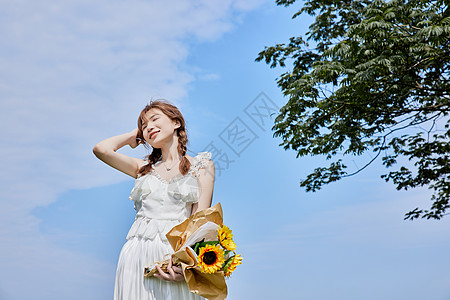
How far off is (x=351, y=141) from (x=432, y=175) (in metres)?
2.07

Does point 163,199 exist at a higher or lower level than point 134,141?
lower

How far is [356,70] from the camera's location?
6297 millimetres

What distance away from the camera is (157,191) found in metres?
2.96

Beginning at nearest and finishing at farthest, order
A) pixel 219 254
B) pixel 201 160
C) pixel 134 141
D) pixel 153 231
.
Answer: pixel 219 254
pixel 153 231
pixel 201 160
pixel 134 141

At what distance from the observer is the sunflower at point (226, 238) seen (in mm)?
2605

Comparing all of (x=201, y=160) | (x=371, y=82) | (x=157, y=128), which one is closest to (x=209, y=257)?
(x=201, y=160)

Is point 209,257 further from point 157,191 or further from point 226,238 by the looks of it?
point 157,191

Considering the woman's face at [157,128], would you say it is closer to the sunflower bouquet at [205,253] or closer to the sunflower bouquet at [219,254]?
the sunflower bouquet at [205,253]

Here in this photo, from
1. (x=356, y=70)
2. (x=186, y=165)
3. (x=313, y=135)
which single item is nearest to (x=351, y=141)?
(x=313, y=135)

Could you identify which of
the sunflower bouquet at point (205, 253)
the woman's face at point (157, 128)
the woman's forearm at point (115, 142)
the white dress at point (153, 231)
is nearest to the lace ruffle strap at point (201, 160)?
the white dress at point (153, 231)

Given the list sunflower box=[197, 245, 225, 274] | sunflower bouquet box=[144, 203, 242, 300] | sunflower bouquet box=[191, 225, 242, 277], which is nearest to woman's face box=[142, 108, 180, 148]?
sunflower bouquet box=[144, 203, 242, 300]

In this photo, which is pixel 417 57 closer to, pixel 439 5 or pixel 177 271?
pixel 439 5

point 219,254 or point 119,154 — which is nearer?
point 219,254

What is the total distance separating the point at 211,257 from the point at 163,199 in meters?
0.60
